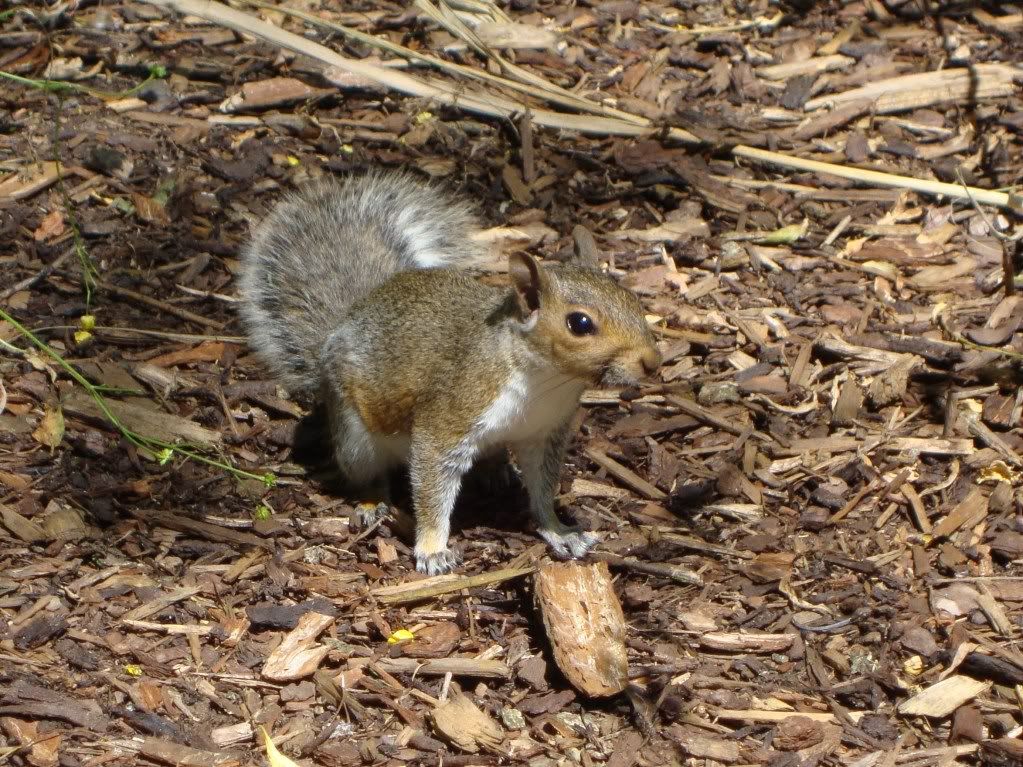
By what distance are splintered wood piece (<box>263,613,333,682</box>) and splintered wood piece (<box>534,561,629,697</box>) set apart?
78 centimetres

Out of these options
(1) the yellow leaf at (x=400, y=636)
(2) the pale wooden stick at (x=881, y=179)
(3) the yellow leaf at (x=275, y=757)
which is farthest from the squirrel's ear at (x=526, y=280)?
(2) the pale wooden stick at (x=881, y=179)

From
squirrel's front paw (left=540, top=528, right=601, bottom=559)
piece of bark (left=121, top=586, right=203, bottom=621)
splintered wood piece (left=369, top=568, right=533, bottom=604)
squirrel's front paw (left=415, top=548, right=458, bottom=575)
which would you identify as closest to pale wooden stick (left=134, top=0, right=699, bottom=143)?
squirrel's front paw (left=540, top=528, right=601, bottom=559)

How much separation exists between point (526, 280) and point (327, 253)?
1568mm

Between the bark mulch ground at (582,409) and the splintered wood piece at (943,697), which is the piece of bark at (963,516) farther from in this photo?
the splintered wood piece at (943,697)

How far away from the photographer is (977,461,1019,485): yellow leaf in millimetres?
5336

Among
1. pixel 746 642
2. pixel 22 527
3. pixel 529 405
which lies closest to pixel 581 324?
pixel 529 405

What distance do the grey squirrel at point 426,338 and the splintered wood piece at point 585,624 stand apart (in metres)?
0.56

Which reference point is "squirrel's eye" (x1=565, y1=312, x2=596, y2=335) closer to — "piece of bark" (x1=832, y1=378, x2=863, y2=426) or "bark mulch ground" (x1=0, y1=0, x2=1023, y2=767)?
"bark mulch ground" (x1=0, y1=0, x2=1023, y2=767)

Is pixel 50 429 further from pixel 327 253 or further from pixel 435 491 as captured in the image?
pixel 435 491

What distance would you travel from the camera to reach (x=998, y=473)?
17.6 ft

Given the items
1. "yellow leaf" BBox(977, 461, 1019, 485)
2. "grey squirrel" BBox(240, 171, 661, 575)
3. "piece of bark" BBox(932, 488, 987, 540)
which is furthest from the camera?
"yellow leaf" BBox(977, 461, 1019, 485)

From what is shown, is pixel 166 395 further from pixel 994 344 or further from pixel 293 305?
pixel 994 344

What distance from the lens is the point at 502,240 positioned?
653cm

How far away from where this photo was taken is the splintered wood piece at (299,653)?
4.45 meters
